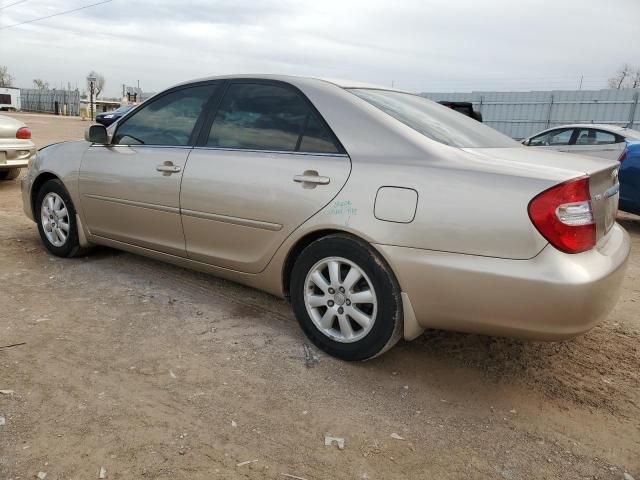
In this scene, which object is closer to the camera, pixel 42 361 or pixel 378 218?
pixel 378 218

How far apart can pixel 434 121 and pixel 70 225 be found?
309 cm

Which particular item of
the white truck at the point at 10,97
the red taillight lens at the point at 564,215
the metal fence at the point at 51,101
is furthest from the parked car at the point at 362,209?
the white truck at the point at 10,97

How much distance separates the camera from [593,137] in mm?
9250

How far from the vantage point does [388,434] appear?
239 centimetres

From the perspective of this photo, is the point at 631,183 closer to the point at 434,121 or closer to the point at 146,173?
the point at 434,121

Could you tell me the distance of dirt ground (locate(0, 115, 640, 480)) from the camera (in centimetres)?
219

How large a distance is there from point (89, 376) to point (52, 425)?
1.39 ft

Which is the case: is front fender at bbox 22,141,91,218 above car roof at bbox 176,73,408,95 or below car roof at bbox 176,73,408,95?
below

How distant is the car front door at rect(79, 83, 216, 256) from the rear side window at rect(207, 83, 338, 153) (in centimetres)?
23

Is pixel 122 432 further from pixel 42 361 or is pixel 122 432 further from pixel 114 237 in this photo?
pixel 114 237

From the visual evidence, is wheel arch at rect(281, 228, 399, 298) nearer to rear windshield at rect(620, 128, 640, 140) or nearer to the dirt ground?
the dirt ground

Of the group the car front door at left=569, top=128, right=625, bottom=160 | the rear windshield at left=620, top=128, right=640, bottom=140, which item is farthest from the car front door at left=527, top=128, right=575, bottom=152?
the rear windshield at left=620, top=128, right=640, bottom=140

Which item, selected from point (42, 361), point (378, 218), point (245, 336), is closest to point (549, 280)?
point (378, 218)

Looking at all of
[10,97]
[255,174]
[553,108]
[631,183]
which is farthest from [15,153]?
[10,97]
